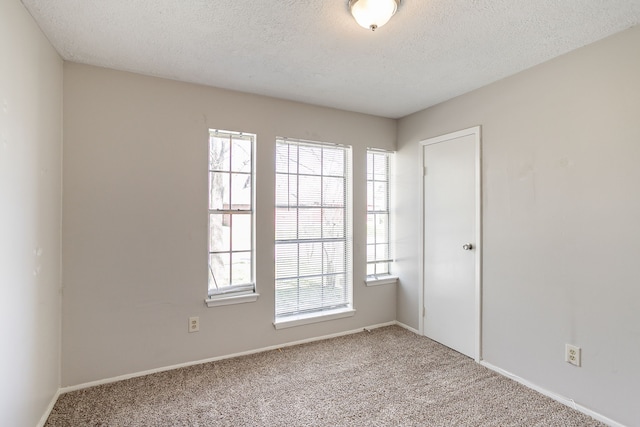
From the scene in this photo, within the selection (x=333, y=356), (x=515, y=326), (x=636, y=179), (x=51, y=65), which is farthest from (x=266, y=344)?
(x=636, y=179)

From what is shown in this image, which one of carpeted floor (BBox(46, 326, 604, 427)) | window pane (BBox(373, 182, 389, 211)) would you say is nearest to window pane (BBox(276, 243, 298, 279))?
carpeted floor (BBox(46, 326, 604, 427))

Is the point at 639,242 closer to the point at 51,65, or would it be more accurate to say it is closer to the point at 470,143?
the point at 470,143

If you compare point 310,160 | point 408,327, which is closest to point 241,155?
point 310,160

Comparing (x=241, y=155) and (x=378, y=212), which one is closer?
(x=241, y=155)

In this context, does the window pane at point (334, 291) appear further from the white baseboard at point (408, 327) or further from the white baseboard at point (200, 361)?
the white baseboard at point (408, 327)

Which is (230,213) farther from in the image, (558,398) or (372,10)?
(558,398)

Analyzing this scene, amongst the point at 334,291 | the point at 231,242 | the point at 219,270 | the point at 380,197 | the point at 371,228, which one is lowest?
the point at 334,291

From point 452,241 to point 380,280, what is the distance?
936 mm

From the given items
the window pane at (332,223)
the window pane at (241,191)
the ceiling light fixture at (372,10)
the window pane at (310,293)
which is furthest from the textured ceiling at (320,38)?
the window pane at (310,293)

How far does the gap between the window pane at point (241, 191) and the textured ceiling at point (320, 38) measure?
0.78 meters

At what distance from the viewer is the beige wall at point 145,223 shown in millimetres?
2326

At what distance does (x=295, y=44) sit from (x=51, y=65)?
1.59 m

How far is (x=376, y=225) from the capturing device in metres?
3.69

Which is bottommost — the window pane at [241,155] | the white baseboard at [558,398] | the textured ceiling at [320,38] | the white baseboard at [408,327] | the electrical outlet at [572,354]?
the white baseboard at [558,398]
